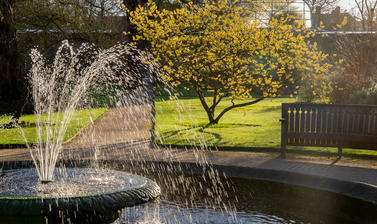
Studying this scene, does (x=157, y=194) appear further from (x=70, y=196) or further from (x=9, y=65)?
(x=9, y=65)

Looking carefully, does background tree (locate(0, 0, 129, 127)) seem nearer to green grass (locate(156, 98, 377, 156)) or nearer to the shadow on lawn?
green grass (locate(156, 98, 377, 156))

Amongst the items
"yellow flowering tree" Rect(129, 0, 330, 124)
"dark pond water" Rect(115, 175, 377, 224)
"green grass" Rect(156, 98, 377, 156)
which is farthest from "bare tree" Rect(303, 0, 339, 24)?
"dark pond water" Rect(115, 175, 377, 224)

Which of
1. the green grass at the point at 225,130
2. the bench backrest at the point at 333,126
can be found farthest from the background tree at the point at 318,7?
the bench backrest at the point at 333,126

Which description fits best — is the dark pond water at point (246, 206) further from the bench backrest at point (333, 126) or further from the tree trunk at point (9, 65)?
the tree trunk at point (9, 65)

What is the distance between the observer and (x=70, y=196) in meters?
3.76

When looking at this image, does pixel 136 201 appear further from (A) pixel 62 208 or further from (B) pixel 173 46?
(B) pixel 173 46

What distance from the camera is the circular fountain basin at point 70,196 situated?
3.60 m

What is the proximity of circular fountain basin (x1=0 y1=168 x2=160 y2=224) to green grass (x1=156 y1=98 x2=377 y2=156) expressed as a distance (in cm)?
426

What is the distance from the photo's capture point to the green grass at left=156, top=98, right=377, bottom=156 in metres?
9.32

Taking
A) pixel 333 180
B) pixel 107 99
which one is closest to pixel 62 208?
pixel 333 180

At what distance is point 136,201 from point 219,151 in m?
4.34

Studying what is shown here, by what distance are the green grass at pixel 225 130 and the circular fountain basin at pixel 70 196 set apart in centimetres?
426

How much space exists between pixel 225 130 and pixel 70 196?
809 cm

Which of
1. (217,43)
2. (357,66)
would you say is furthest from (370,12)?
(217,43)
